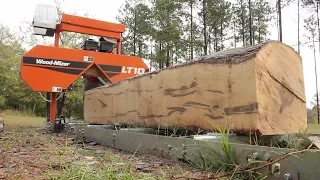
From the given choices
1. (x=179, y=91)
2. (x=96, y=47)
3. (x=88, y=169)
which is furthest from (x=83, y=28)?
(x=88, y=169)

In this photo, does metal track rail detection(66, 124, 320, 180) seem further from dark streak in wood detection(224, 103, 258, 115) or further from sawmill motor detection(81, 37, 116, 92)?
sawmill motor detection(81, 37, 116, 92)

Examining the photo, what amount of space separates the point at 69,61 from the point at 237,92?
3627 mm

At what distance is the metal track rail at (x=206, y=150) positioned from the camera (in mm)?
1474

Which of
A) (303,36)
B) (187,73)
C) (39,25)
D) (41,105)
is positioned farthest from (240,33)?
(187,73)

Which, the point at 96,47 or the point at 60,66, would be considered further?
the point at 96,47

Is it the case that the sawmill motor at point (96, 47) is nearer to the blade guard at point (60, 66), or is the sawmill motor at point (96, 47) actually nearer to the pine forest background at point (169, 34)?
the blade guard at point (60, 66)

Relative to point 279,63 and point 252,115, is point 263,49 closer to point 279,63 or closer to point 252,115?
point 279,63

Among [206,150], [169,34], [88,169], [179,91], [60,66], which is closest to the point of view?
[88,169]

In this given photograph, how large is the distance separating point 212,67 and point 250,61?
1.34ft

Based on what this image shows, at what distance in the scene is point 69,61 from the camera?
5.23m

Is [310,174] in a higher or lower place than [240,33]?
lower

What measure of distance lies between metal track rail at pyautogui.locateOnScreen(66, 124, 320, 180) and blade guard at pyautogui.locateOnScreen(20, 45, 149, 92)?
1673mm

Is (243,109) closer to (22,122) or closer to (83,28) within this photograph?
(83,28)

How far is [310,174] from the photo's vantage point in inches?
56.9
